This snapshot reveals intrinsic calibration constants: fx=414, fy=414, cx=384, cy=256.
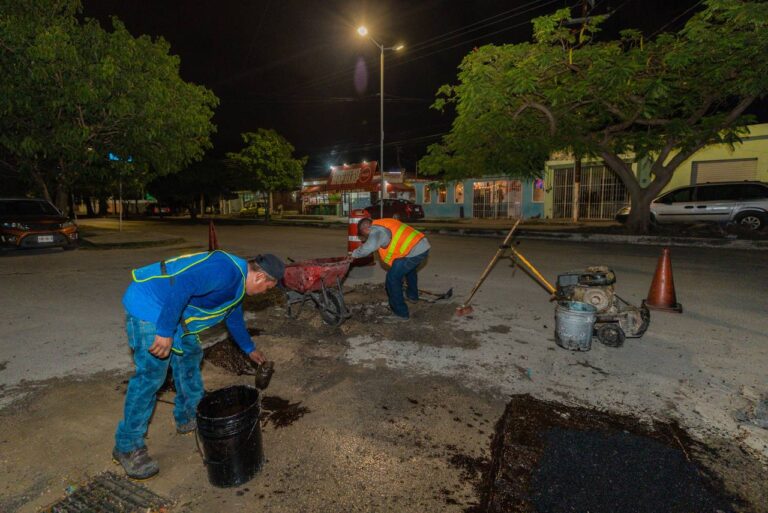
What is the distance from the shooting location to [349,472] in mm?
2643

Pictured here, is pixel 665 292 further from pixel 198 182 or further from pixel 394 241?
pixel 198 182

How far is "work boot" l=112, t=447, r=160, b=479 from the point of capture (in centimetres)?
258

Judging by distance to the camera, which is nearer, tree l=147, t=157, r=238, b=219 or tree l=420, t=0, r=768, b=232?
tree l=420, t=0, r=768, b=232

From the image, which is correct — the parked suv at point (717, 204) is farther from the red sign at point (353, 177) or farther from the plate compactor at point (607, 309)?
the red sign at point (353, 177)

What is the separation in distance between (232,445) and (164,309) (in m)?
0.89

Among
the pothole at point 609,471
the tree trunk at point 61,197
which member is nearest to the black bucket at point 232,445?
the pothole at point 609,471

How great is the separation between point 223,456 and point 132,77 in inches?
553

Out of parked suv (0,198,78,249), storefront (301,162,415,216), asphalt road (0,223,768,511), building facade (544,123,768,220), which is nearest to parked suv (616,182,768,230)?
building facade (544,123,768,220)

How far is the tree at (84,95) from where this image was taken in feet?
36.3

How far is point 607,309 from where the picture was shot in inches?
189

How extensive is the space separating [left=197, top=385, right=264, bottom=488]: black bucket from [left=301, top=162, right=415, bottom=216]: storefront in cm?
2437

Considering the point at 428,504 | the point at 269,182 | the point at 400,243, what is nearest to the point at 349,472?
the point at 428,504

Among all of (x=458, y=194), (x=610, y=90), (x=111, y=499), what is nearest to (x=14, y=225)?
(x=111, y=499)

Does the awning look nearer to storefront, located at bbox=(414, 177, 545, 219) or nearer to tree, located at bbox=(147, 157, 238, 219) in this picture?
tree, located at bbox=(147, 157, 238, 219)
